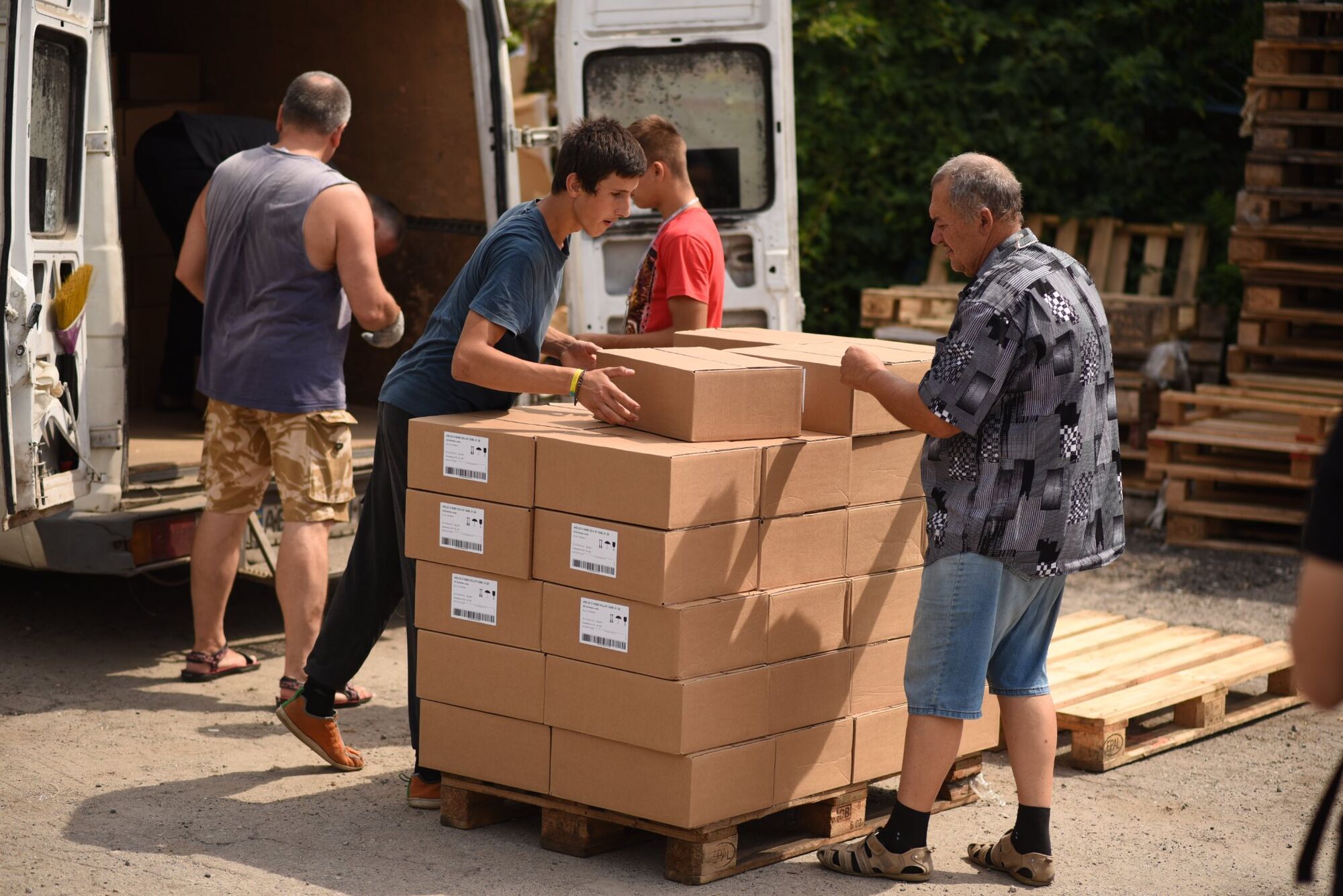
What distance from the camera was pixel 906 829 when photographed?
3922mm

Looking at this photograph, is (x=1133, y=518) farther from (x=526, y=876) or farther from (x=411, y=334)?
(x=526, y=876)

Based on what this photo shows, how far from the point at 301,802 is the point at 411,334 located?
349 centimetres

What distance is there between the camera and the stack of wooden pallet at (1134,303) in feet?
28.5

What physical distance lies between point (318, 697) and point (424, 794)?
1.54ft

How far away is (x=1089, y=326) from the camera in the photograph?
Result: 12.3 ft

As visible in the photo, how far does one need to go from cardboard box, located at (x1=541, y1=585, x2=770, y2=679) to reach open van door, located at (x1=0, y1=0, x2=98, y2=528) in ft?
6.33

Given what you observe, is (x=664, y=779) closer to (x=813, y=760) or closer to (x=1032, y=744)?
(x=813, y=760)

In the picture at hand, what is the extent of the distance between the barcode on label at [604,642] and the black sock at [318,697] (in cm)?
110

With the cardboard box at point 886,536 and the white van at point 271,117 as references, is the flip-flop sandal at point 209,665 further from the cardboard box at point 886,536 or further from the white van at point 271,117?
the cardboard box at point 886,536

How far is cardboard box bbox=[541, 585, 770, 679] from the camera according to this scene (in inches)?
144

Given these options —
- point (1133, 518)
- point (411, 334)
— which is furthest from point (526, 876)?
point (1133, 518)

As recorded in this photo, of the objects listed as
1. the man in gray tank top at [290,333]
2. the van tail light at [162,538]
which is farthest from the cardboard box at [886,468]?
the van tail light at [162,538]

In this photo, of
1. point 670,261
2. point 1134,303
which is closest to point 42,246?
point 670,261

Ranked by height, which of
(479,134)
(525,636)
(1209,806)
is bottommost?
(1209,806)
